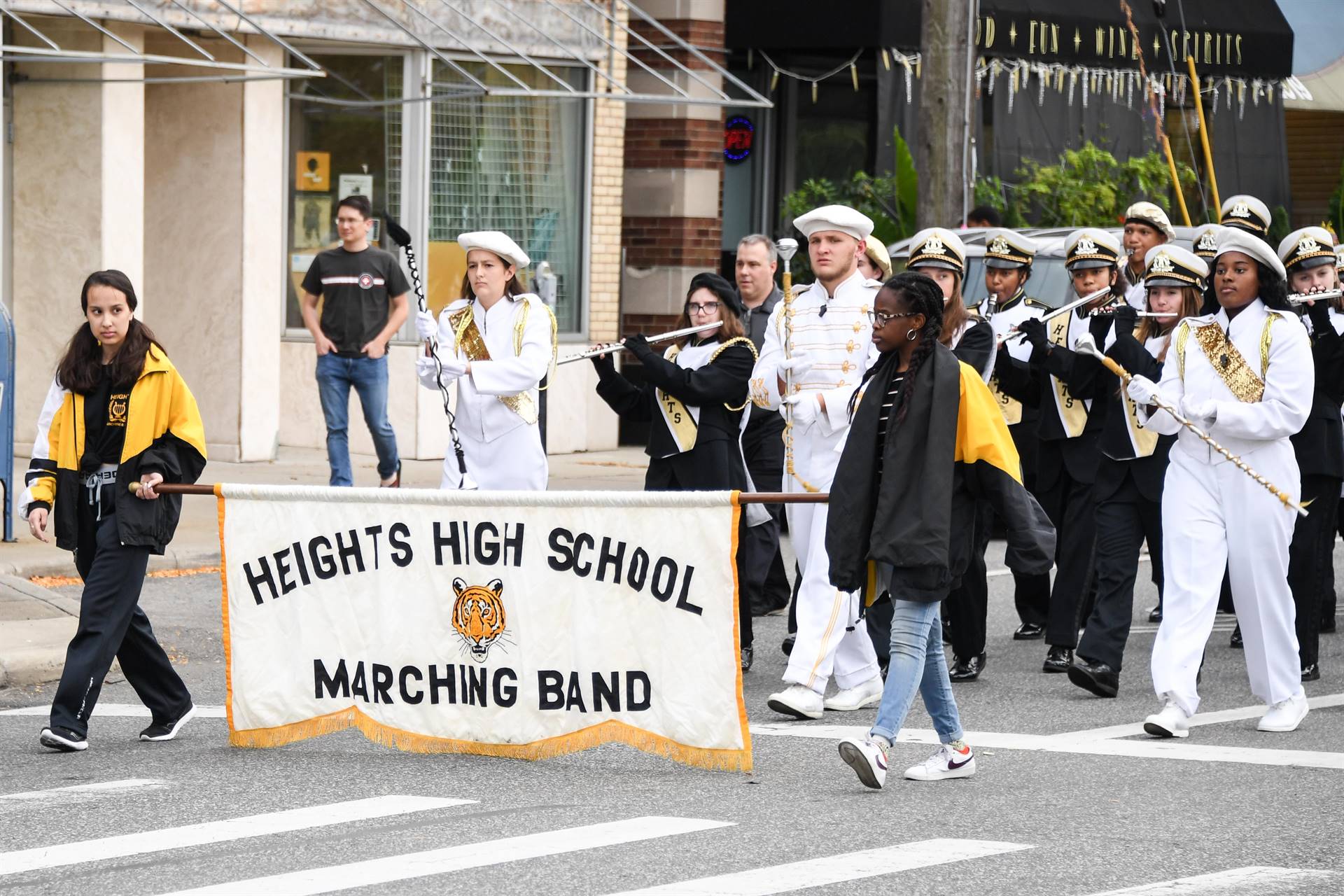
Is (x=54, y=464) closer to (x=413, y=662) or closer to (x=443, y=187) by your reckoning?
(x=413, y=662)

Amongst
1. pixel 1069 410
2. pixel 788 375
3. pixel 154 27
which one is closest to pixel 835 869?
pixel 788 375

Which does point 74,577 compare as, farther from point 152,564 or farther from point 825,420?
point 825,420

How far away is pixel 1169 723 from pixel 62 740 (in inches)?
157

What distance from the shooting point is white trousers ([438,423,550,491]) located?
984cm

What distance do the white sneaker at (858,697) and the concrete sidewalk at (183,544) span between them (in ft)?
6.28

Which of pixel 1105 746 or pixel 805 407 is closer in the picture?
pixel 1105 746

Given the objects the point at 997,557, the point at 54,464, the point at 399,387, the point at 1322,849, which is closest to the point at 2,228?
the point at 399,387

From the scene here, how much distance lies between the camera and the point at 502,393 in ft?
31.6

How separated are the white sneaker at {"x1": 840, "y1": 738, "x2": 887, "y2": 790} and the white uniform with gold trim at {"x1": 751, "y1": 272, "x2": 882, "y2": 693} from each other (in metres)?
1.51

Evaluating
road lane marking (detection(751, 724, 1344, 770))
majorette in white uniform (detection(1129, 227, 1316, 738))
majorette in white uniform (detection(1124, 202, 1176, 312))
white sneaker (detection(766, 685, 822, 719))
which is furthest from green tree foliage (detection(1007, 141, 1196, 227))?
road lane marking (detection(751, 724, 1344, 770))

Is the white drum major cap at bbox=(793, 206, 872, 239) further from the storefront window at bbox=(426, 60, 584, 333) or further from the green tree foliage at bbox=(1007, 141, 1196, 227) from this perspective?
the green tree foliage at bbox=(1007, 141, 1196, 227)

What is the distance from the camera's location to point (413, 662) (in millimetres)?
7840

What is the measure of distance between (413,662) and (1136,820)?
253cm

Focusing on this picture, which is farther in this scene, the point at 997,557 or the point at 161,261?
the point at 161,261
